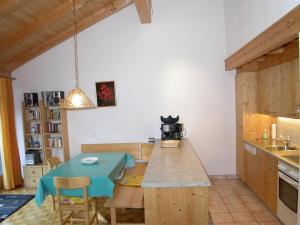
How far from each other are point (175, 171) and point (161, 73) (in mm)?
2309

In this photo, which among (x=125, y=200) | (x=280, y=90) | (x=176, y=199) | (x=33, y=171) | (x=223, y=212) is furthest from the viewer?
(x=33, y=171)

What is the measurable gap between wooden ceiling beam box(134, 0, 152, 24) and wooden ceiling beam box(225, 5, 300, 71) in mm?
1505

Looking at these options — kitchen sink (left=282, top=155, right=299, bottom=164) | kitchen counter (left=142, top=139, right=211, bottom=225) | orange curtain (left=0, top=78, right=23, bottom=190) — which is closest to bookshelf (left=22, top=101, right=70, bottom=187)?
orange curtain (left=0, top=78, right=23, bottom=190)

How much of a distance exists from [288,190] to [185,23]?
311 centimetres

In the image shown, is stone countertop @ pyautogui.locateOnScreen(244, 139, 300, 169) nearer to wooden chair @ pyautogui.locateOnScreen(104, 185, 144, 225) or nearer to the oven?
the oven

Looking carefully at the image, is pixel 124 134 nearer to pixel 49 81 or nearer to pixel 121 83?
pixel 121 83

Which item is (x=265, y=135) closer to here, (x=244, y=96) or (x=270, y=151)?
(x=244, y=96)

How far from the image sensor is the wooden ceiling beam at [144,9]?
3.03m

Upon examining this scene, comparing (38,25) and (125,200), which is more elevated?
(38,25)

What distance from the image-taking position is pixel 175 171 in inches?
88.4

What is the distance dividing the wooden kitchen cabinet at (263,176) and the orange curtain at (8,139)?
426 cm

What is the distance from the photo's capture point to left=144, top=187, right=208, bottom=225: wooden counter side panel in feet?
6.58

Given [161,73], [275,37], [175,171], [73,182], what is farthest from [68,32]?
[275,37]

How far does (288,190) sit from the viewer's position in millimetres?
2396
